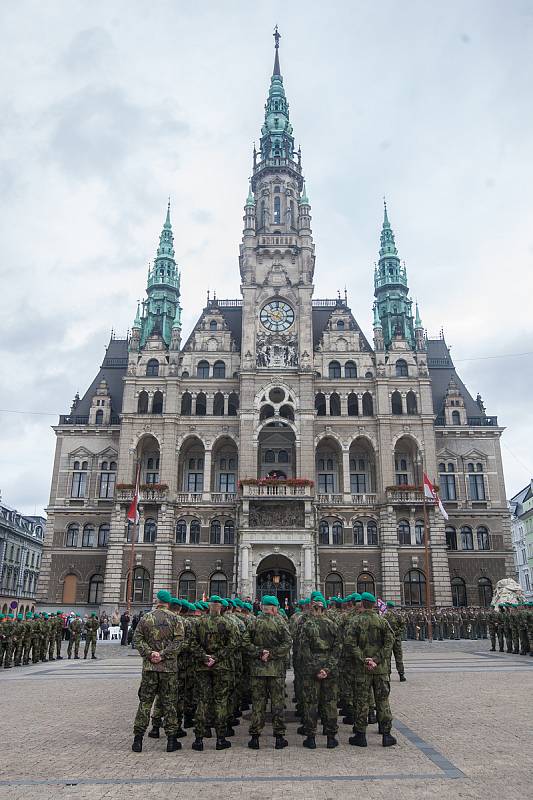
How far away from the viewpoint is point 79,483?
4969cm

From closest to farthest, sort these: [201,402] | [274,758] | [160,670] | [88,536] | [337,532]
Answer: [274,758] → [160,670] → [337,532] → [88,536] → [201,402]

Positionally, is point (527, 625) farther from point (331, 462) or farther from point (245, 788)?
point (331, 462)

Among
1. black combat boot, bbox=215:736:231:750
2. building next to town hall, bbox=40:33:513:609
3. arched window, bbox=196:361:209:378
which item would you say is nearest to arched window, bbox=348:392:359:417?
building next to town hall, bbox=40:33:513:609

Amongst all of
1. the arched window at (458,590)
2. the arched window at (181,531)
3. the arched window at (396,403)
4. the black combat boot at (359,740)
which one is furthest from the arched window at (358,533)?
the black combat boot at (359,740)

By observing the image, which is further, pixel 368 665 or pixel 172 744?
pixel 368 665

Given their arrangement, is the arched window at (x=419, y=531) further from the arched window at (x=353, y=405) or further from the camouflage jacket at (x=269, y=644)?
the camouflage jacket at (x=269, y=644)

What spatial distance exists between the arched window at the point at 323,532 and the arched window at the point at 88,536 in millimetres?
16483

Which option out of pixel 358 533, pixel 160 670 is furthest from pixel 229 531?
pixel 160 670

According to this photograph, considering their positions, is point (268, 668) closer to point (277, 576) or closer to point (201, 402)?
point (277, 576)

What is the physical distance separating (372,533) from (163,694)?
124 feet

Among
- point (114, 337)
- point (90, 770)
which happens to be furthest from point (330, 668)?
point (114, 337)

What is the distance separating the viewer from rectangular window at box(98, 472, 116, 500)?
162ft

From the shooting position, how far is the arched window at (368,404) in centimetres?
4888

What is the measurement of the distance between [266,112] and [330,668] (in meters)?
60.7
